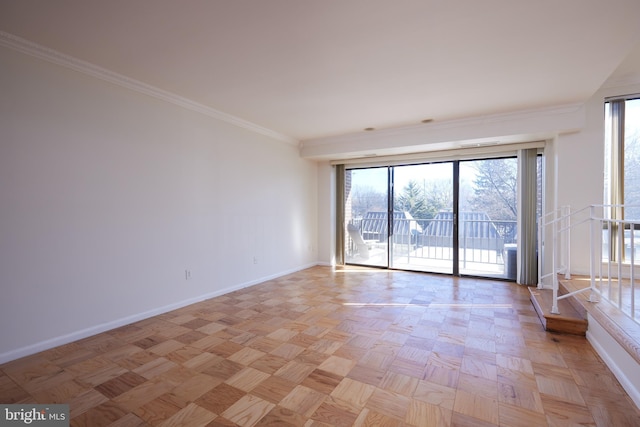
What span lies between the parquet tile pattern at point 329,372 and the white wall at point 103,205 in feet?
1.15

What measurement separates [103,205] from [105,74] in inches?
49.9

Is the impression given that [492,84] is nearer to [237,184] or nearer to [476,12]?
[476,12]

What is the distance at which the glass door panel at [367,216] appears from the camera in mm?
5883

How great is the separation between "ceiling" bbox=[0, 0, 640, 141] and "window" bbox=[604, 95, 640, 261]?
17.5 inches

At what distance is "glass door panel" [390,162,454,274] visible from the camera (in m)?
5.26

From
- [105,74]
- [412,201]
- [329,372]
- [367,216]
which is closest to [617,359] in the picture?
[329,372]

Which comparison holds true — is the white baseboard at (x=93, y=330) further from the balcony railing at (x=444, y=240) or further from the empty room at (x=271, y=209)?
the balcony railing at (x=444, y=240)

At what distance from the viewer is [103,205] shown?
2846mm

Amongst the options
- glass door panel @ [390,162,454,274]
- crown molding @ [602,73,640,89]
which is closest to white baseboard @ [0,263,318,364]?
glass door panel @ [390,162,454,274]

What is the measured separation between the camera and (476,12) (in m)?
1.97

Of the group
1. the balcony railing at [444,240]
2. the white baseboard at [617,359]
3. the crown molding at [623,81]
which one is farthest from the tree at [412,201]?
the white baseboard at [617,359]

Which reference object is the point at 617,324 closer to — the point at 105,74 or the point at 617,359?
the point at 617,359

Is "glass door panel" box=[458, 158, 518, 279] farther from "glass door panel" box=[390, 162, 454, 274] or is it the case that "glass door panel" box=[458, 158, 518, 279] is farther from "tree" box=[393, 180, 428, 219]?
"tree" box=[393, 180, 428, 219]

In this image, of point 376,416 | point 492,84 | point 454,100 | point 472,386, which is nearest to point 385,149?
point 454,100
